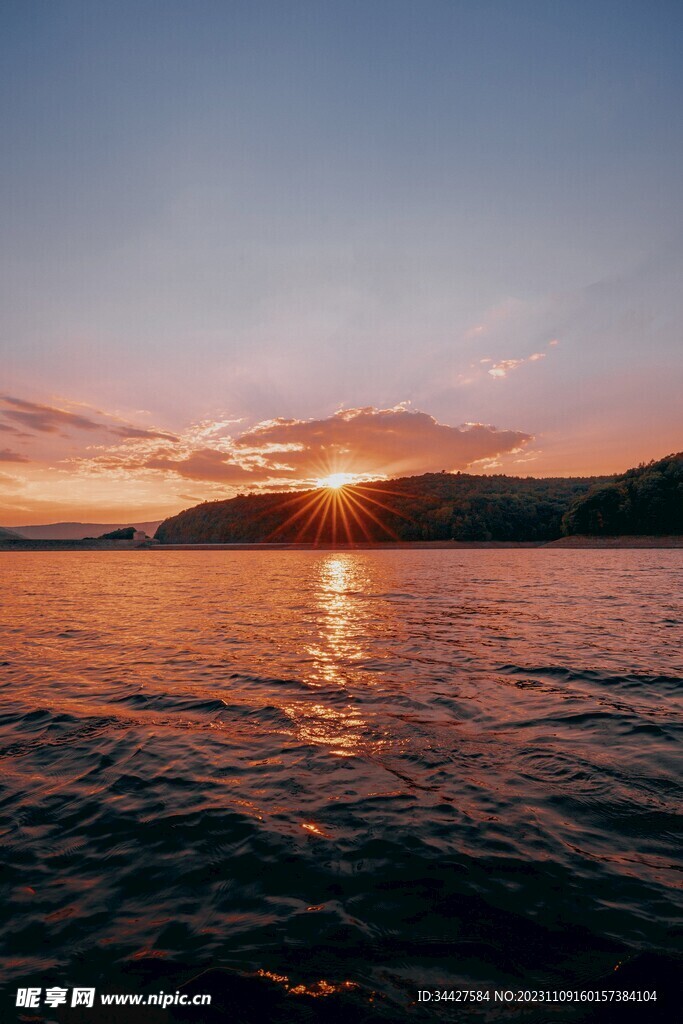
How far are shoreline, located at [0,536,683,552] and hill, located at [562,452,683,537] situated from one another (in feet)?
7.87

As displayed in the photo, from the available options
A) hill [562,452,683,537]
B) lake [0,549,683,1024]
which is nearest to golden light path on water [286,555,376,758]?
lake [0,549,683,1024]

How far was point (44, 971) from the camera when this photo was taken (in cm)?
422

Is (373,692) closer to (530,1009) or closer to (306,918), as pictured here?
(306,918)

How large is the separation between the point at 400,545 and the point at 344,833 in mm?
140865

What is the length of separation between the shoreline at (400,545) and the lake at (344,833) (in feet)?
393

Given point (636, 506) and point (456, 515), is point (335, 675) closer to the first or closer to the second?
point (636, 506)

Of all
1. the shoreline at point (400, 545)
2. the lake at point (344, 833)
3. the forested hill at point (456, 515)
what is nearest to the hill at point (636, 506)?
the shoreline at point (400, 545)

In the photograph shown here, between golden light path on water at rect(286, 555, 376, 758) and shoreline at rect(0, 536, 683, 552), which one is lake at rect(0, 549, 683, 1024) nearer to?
golden light path on water at rect(286, 555, 376, 758)

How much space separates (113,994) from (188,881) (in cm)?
141

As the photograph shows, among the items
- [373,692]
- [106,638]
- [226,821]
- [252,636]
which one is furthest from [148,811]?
[106,638]

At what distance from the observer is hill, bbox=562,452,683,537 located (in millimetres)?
115438

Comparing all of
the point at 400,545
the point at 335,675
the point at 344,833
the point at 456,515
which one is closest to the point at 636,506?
the point at 456,515

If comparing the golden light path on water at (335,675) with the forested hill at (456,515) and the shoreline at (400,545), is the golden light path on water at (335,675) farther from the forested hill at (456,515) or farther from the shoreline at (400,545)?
the forested hill at (456,515)

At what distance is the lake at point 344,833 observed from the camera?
4191 mm
